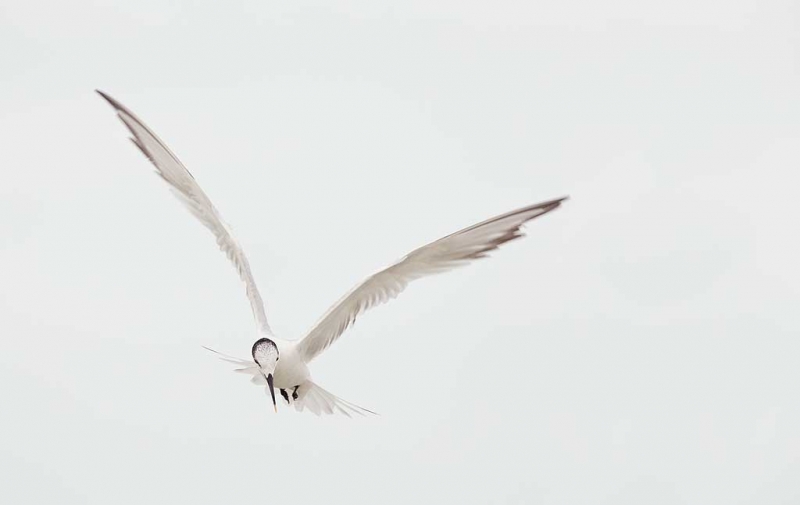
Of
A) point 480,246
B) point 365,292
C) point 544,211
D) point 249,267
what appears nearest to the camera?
point 544,211

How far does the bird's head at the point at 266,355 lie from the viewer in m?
13.9

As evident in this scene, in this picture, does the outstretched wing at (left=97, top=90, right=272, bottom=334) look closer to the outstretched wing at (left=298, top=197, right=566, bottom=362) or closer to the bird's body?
the bird's body

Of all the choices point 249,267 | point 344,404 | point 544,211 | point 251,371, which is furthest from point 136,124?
point 544,211

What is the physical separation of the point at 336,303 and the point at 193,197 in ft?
8.86

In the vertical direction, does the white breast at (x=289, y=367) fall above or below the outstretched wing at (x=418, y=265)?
below

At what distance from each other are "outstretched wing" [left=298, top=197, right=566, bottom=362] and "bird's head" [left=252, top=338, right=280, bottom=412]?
48 centimetres

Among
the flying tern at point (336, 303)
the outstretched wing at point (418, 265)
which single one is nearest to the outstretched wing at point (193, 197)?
the flying tern at point (336, 303)

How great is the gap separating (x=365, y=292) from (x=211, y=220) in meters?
2.57

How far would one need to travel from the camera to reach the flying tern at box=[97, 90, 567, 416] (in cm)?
1277

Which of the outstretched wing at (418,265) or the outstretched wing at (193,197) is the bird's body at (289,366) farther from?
the outstretched wing at (193,197)

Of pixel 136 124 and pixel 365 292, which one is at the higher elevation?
pixel 136 124

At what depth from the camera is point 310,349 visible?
14.6m

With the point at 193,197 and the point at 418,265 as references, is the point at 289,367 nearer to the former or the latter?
the point at 418,265

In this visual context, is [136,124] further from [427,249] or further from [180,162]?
[427,249]
